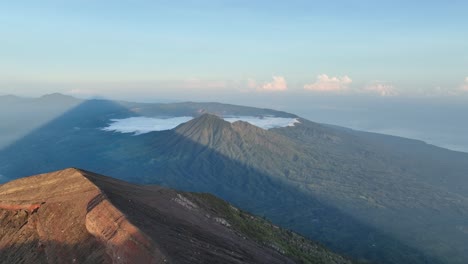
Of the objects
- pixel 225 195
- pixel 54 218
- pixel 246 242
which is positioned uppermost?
pixel 54 218

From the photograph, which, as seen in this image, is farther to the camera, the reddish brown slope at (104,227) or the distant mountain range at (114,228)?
the distant mountain range at (114,228)

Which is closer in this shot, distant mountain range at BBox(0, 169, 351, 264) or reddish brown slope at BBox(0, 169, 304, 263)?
reddish brown slope at BBox(0, 169, 304, 263)

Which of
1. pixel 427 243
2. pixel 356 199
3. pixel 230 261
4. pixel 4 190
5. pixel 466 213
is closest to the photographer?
pixel 230 261

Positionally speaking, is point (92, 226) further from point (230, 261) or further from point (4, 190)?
point (4, 190)

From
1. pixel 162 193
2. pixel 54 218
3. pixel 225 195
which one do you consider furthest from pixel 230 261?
pixel 225 195

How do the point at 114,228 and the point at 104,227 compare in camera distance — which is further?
the point at 104,227
